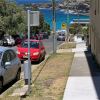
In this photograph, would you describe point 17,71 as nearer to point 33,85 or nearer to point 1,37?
point 33,85

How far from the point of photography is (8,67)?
1536 cm

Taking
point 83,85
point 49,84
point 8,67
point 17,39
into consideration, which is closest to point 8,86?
point 8,67

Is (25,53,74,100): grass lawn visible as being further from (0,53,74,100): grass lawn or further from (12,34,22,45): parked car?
(12,34,22,45): parked car

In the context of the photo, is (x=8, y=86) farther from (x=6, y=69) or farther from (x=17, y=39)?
(x=17, y=39)

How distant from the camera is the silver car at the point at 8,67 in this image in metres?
14.7

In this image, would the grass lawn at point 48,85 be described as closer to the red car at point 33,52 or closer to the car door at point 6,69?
the car door at point 6,69

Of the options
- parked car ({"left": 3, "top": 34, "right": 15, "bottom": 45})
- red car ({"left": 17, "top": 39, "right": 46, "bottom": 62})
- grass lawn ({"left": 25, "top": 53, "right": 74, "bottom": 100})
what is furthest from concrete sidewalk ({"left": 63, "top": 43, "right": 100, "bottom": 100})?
parked car ({"left": 3, "top": 34, "right": 15, "bottom": 45})

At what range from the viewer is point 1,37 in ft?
191

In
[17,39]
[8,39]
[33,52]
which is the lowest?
[17,39]

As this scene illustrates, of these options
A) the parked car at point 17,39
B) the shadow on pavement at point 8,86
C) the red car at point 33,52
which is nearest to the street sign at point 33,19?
the shadow on pavement at point 8,86

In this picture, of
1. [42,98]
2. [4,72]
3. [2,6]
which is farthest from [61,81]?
[2,6]

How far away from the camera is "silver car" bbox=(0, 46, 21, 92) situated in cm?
1471

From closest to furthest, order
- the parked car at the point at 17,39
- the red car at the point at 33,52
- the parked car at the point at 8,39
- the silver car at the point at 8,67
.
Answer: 1. the silver car at the point at 8,67
2. the red car at the point at 33,52
3. the parked car at the point at 8,39
4. the parked car at the point at 17,39

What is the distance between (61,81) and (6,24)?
40.3m
